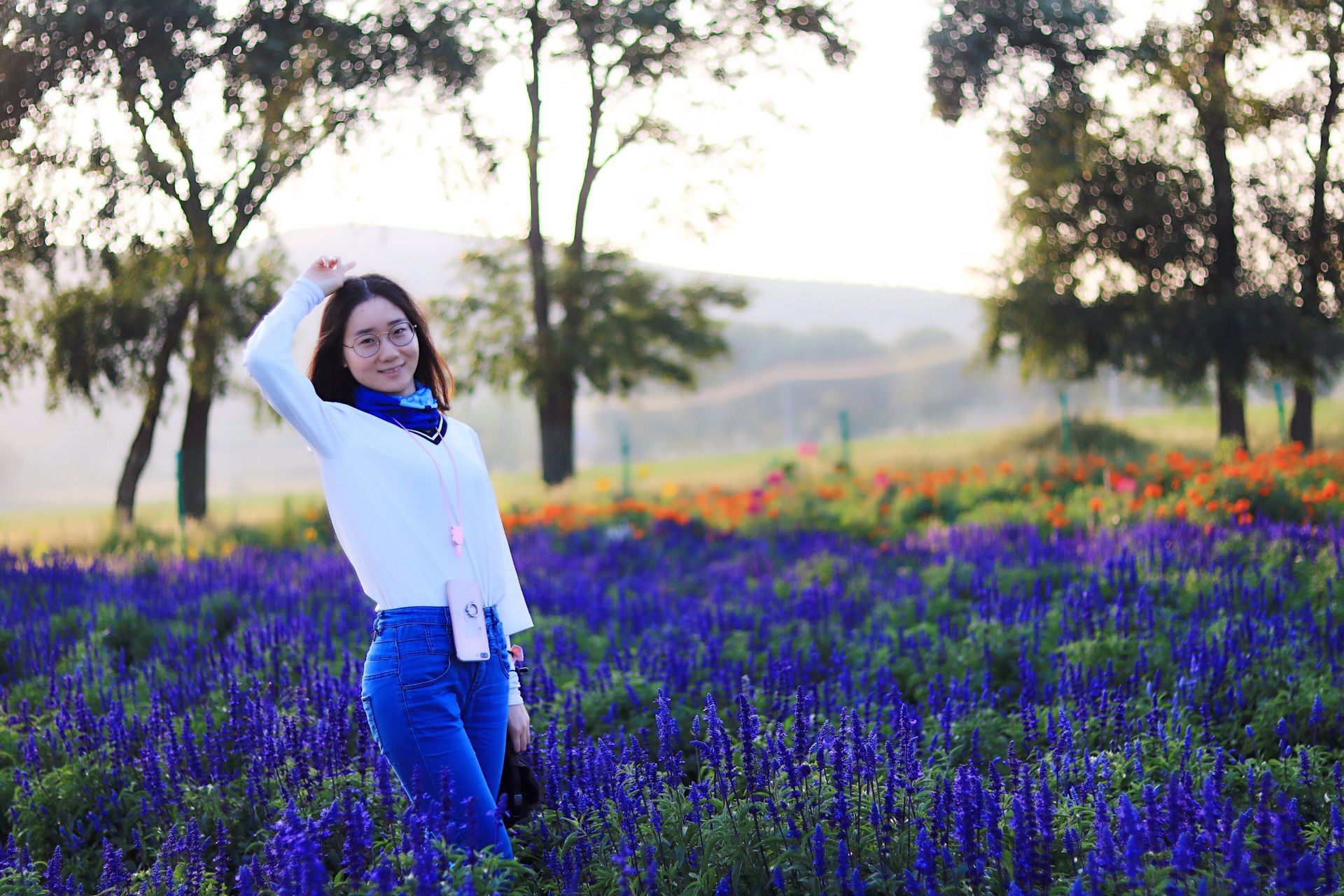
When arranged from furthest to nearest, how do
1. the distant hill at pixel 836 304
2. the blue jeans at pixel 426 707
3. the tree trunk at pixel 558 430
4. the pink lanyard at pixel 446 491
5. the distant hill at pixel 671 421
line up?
the distant hill at pixel 836 304
the distant hill at pixel 671 421
the tree trunk at pixel 558 430
the pink lanyard at pixel 446 491
the blue jeans at pixel 426 707

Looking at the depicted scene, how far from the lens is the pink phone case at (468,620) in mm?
2678

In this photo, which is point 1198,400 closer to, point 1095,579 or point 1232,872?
point 1095,579

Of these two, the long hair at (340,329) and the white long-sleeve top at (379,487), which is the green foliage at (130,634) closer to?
the long hair at (340,329)

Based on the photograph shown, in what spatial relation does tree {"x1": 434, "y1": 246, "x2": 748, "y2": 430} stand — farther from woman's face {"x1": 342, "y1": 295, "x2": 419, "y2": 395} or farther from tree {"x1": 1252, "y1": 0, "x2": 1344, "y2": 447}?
woman's face {"x1": 342, "y1": 295, "x2": 419, "y2": 395}

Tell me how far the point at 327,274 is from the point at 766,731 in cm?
189

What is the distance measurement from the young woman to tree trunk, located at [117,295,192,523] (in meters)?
11.5

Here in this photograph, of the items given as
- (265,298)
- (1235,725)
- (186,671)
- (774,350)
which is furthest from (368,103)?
(774,350)

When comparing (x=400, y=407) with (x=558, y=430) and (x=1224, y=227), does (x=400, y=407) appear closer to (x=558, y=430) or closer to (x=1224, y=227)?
(x=1224, y=227)

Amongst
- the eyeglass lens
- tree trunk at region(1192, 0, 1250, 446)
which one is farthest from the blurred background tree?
the eyeglass lens

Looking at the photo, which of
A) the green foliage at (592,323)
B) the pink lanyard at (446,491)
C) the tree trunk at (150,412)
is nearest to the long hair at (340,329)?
the pink lanyard at (446,491)

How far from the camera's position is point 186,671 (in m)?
5.14

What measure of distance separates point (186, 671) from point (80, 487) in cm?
9382

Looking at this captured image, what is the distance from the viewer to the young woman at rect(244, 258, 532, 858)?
2.63m

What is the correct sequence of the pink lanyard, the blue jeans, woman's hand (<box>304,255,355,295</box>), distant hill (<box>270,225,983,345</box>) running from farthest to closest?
distant hill (<box>270,225,983,345</box>) < woman's hand (<box>304,255,355,295</box>) < the pink lanyard < the blue jeans
